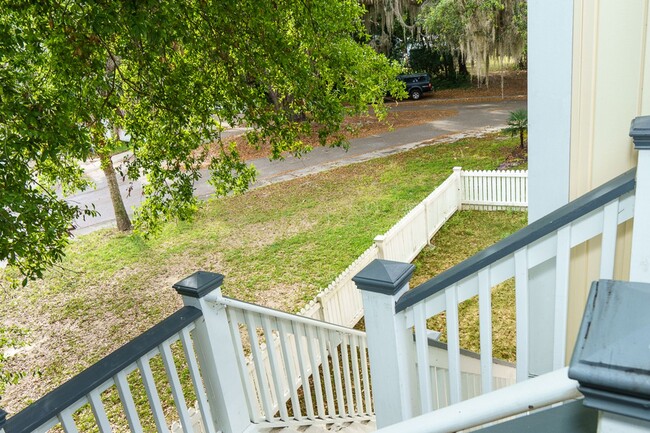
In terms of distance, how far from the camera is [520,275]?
1.55 metres

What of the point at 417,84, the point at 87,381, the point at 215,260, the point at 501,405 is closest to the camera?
the point at 501,405

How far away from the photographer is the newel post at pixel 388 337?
176 cm

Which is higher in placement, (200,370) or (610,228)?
(610,228)

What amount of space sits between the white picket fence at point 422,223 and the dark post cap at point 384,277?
346 centimetres

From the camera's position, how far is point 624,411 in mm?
523

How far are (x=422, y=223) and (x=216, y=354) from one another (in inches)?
235

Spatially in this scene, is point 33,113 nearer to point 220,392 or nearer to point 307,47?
point 220,392

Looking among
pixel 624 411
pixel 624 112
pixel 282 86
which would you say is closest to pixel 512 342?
pixel 282 86

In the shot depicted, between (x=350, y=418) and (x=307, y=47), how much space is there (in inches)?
158

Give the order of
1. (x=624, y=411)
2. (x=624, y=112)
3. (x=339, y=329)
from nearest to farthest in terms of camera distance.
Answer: (x=624, y=411), (x=624, y=112), (x=339, y=329)

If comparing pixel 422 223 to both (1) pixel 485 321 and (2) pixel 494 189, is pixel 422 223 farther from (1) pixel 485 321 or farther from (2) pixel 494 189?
(1) pixel 485 321

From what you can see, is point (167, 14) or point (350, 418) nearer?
point (350, 418)

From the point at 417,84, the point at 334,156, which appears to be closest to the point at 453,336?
the point at 334,156

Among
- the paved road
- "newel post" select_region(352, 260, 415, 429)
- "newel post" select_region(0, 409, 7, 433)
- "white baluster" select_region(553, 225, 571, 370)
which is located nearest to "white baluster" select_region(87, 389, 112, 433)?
"newel post" select_region(0, 409, 7, 433)
